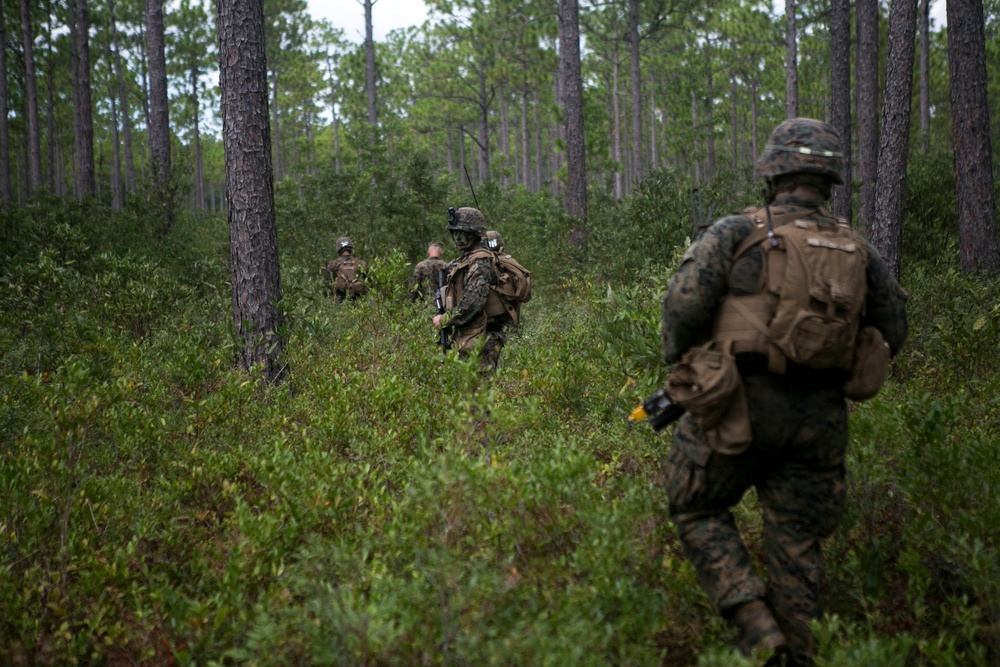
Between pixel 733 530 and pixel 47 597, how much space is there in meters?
3.01

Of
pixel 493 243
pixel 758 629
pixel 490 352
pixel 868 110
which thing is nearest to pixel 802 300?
pixel 758 629

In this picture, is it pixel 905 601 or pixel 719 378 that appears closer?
pixel 719 378

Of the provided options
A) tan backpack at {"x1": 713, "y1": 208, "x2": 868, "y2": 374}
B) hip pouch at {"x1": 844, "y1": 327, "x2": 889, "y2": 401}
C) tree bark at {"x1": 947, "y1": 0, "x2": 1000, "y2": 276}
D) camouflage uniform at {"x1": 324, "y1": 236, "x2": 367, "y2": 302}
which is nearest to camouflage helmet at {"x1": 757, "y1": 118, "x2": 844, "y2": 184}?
tan backpack at {"x1": 713, "y1": 208, "x2": 868, "y2": 374}

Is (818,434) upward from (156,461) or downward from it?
upward

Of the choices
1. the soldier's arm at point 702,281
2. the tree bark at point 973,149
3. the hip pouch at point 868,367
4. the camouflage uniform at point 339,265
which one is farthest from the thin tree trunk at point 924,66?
the soldier's arm at point 702,281

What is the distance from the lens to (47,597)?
3381mm

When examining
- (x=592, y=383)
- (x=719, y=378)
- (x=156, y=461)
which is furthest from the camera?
(x=592, y=383)

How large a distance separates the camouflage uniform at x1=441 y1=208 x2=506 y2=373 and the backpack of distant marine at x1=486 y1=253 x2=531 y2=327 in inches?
2.9

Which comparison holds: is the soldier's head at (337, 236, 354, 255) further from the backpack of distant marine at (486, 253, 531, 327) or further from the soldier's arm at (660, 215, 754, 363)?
the soldier's arm at (660, 215, 754, 363)

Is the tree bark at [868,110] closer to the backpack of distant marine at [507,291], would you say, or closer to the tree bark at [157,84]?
the backpack of distant marine at [507,291]

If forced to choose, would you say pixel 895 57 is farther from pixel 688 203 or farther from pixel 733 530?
pixel 733 530

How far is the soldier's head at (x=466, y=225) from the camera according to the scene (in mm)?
6566

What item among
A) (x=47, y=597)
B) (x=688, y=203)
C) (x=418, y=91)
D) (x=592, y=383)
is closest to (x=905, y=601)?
(x=592, y=383)

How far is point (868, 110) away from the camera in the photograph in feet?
44.0
